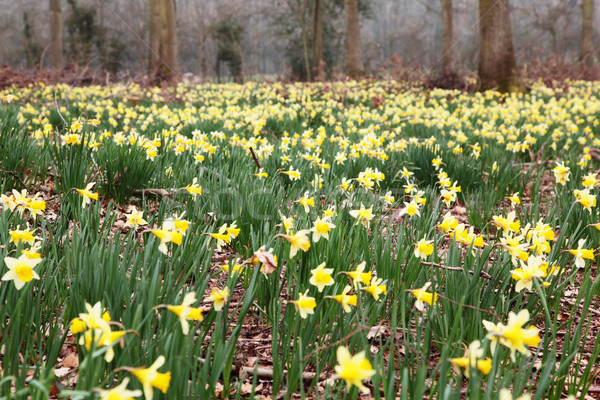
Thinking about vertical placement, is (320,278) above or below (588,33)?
below

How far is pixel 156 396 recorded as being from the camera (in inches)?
36.3

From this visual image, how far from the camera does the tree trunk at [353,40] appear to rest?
13758 mm

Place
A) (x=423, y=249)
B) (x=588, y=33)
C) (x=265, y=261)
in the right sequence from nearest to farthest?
(x=265, y=261) → (x=423, y=249) → (x=588, y=33)

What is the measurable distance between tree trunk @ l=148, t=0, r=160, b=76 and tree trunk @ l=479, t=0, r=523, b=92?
7.94 m

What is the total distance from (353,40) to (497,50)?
17.3 feet

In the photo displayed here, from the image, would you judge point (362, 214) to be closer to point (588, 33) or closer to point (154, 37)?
point (154, 37)

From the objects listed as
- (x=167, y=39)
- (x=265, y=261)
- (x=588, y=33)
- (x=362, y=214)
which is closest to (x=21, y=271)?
(x=265, y=261)

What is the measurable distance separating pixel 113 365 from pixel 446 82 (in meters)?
11.7

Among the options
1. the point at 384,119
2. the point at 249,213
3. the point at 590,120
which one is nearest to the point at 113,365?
the point at 249,213

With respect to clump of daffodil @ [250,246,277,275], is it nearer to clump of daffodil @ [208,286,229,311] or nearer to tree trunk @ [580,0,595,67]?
clump of daffodil @ [208,286,229,311]

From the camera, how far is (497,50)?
9.68 metres

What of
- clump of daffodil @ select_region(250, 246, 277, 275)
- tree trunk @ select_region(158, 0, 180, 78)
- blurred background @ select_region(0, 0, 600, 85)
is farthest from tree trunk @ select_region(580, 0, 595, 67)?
clump of daffodil @ select_region(250, 246, 277, 275)

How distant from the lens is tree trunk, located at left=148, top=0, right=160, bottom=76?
42.3ft

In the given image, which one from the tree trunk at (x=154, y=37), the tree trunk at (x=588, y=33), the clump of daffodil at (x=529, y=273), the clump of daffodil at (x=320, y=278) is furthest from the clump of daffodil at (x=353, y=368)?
the tree trunk at (x=588, y=33)
